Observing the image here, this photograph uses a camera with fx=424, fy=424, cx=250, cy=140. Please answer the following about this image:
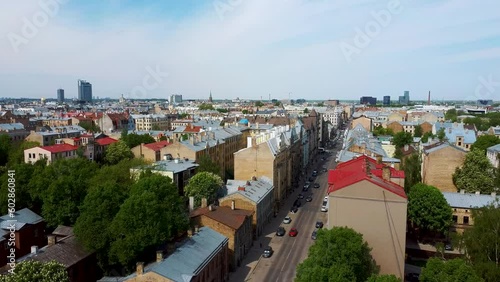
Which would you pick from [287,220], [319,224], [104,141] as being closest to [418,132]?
[319,224]

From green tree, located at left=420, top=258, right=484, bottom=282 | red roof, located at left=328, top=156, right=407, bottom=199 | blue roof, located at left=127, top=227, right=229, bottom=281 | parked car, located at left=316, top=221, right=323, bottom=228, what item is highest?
red roof, located at left=328, top=156, right=407, bottom=199

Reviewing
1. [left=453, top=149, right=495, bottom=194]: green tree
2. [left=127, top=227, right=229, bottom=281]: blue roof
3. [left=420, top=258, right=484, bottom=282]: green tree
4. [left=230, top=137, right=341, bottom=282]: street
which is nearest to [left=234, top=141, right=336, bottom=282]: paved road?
[left=230, top=137, right=341, bottom=282]: street

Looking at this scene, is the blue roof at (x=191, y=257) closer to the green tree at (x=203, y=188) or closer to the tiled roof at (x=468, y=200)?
the green tree at (x=203, y=188)

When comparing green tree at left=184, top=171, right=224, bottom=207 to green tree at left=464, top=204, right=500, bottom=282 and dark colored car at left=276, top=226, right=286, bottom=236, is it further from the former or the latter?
green tree at left=464, top=204, right=500, bottom=282

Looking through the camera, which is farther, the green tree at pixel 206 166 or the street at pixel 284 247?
Result: the green tree at pixel 206 166

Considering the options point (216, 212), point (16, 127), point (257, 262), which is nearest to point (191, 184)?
point (216, 212)

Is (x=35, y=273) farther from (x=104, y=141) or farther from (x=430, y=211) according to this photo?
(x=104, y=141)

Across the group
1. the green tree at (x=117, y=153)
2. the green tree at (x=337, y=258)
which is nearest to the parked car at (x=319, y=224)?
the green tree at (x=337, y=258)
